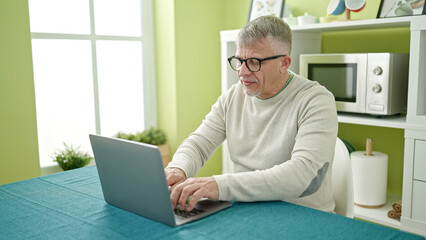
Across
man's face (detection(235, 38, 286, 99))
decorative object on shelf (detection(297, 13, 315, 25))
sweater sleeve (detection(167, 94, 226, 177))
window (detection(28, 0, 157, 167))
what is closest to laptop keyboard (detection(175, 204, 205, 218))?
sweater sleeve (detection(167, 94, 226, 177))

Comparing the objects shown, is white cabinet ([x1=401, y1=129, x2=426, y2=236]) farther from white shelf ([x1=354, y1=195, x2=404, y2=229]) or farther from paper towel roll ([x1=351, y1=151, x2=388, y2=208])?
paper towel roll ([x1=351, y1=151, x2=388, y2=208])

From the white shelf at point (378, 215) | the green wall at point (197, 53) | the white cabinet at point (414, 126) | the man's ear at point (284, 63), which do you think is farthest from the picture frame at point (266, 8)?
the man's ear at point (284, 63)

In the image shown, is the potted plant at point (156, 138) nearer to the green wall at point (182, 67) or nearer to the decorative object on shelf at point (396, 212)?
the green wall at point (182, 67)

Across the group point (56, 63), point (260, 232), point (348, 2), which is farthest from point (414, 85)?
point (56, 63)

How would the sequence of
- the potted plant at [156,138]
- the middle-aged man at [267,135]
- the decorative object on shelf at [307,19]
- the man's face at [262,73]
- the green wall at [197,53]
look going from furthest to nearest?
1. the potted plant at [156,138]
2. the green wall at [197,53]
3. the decorative object on shelf at [307,19]
4. the man's face at [262,73]
5. the middle-aged man at [267,135]

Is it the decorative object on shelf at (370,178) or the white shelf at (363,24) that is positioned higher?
the white shelf at (363,24)

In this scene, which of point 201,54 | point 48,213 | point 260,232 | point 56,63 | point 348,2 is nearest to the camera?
point 260,232

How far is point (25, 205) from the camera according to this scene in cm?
129

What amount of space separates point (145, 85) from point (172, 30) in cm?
48

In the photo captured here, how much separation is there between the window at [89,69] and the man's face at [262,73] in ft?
5.51

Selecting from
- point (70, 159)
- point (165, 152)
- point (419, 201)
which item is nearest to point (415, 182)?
point (419, 201)

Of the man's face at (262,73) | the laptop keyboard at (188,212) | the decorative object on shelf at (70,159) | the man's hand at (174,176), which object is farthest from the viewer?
the decorative object on shelf at (70,159)

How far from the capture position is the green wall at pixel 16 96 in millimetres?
2418

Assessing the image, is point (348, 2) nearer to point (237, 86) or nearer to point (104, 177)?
point (237, 86)
